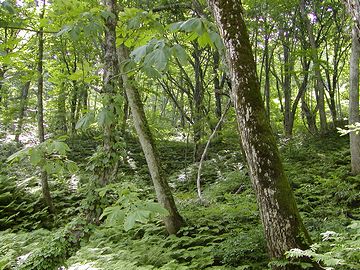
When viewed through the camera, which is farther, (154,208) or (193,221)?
(193,221)

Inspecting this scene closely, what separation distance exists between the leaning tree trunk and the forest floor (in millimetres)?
359

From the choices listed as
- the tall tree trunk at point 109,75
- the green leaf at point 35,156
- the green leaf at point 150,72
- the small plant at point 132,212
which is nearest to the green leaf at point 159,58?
the green leaf at point 150,72

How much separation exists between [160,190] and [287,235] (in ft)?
9.32

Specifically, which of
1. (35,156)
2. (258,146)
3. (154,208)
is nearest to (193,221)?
(258,146)

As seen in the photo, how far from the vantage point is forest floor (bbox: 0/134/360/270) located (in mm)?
3520

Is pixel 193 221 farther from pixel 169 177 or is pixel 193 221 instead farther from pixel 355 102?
pixel 169 177

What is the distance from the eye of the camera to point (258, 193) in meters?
3.41

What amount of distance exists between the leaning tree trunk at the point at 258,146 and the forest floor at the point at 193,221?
0.36 metres

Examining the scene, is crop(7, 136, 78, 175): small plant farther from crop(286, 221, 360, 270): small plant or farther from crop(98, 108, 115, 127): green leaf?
crop(286, 221, 360, 270): small plant

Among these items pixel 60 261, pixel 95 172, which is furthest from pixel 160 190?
pixel 60 261

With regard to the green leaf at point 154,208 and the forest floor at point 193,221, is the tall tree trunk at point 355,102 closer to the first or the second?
the forest floor at point 193,221

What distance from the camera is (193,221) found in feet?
19.9

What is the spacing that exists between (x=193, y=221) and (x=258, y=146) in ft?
10.3

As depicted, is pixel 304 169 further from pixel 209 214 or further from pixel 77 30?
pixel 77 30
